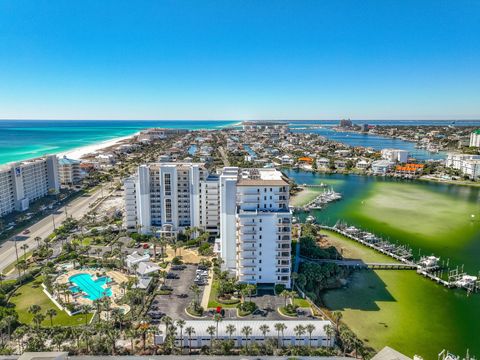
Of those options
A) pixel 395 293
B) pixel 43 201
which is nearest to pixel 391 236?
pixel 395 293

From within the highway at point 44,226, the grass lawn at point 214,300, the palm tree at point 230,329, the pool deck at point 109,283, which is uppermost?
the palm tree at point 230,329

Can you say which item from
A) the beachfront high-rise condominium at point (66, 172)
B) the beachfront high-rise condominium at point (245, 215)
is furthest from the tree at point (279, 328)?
the beachfront high-rise condominium at point (66, 172)

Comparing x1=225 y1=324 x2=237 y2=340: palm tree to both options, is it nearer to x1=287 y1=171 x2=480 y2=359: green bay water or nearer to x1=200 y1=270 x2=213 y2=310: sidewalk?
x1=200 y1=270 x2=213 y2=310: sidewalk

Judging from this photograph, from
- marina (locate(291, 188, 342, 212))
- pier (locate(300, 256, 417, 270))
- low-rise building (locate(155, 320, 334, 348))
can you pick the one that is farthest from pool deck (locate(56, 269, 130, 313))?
marina (locate(291, 188, 342, 212))

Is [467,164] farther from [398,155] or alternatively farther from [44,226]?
[44,226]

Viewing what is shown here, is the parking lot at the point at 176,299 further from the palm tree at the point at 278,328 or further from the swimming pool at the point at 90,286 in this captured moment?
the palm tree at the point at 278,328
